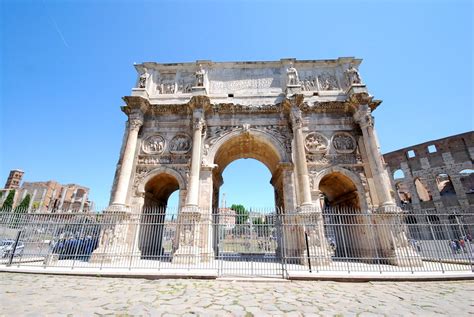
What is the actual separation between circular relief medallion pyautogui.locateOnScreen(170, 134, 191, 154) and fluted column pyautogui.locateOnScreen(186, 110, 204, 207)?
1.04 metres

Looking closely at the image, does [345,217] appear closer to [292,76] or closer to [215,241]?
[215,241]

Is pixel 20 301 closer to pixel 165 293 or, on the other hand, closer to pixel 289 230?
pixel 165 293

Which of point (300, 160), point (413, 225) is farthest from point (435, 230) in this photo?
point (300, 160)

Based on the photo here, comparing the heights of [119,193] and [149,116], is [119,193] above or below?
below

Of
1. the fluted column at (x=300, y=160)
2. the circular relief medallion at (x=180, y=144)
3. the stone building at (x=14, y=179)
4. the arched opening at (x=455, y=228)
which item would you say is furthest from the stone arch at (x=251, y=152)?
the stone building at (x=14, y=179)

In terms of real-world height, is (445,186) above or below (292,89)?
below

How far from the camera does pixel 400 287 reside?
5.80m

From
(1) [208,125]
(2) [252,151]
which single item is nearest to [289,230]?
(2) [252,151]

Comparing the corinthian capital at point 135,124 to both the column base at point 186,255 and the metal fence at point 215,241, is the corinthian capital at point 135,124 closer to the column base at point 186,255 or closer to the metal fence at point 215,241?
the metal fence at point 215,241

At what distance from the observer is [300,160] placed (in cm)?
1157

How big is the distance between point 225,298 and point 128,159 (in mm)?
9698

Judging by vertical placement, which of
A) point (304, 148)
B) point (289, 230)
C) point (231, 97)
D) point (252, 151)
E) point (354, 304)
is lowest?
point (354, 304)

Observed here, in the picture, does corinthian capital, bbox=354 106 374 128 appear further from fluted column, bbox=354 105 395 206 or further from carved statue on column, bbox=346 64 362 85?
carved statue on column, bbox=346 64 362 85

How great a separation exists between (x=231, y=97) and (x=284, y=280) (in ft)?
36.0
